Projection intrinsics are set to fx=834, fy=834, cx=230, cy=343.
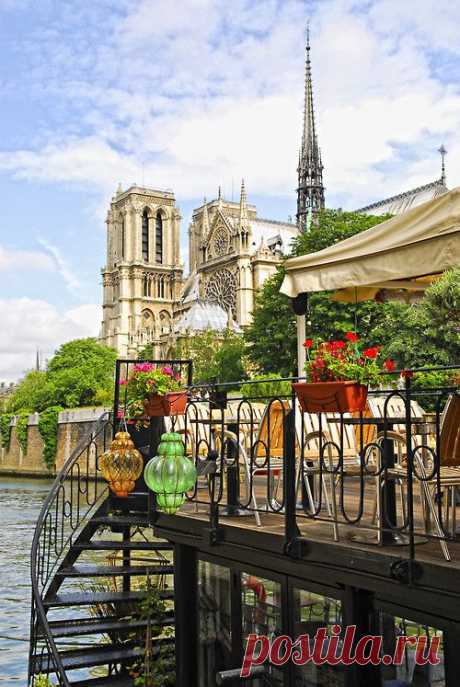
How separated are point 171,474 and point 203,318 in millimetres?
83613

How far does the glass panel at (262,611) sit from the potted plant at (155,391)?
227cm

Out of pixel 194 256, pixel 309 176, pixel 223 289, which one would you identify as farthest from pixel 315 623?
pixel 194 256

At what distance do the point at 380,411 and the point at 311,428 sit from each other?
149cm

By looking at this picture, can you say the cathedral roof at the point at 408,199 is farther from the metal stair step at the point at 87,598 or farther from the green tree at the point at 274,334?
the metal stair step at the point at 87,598

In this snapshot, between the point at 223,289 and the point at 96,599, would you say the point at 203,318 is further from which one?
the point at 96,599

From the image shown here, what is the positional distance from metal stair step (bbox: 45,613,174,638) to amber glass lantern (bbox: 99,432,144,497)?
1.54 m

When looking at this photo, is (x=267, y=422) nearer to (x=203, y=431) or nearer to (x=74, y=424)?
(x=203, y=431)

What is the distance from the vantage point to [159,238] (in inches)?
4636

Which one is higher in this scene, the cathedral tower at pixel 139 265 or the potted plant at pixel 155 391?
the cathedral tower at pixel 139 265

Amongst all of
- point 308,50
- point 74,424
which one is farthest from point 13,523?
point 308,50

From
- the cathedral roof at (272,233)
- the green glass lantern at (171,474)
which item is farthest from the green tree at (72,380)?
the green glass lantern at (171,474)

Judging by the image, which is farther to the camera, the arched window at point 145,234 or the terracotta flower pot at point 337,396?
the arched window at point 145,234

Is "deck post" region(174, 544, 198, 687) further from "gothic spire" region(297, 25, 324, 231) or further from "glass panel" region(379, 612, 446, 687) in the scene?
"gothic spire" region(297, 25, 324, 231)

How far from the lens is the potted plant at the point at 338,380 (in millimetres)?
5852
